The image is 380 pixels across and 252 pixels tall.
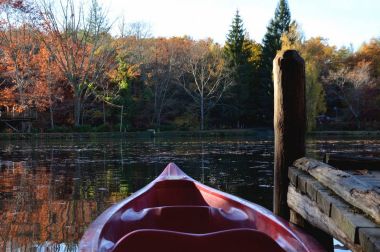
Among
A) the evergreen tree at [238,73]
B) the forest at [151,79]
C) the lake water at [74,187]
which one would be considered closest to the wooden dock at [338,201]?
the lake water at [74,187]

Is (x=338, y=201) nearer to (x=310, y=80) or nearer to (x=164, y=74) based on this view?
(x=310, y=80)

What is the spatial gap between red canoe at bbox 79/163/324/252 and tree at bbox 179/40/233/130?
34.3 metres

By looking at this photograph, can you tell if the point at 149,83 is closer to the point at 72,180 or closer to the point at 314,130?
the point at 314,130

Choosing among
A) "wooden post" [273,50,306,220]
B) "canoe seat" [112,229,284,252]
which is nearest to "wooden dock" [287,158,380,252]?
"wooden post" [273,50,306,220]

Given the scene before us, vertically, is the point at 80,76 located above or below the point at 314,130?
above

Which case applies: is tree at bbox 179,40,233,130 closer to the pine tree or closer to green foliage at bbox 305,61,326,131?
the pine tree

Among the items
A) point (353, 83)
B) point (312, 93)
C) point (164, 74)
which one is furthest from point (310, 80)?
point (164, 74)

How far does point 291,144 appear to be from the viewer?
4566mm

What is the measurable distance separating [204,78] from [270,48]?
7.64 m

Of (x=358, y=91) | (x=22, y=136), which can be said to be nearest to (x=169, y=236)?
(x=22, y=136)

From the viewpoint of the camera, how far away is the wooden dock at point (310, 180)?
9.86ft

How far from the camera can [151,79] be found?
40.6 meters

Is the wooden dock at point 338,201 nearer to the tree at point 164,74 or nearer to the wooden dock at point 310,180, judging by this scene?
the wooden dock at point 310,180

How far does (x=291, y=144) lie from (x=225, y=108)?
38.3 m
